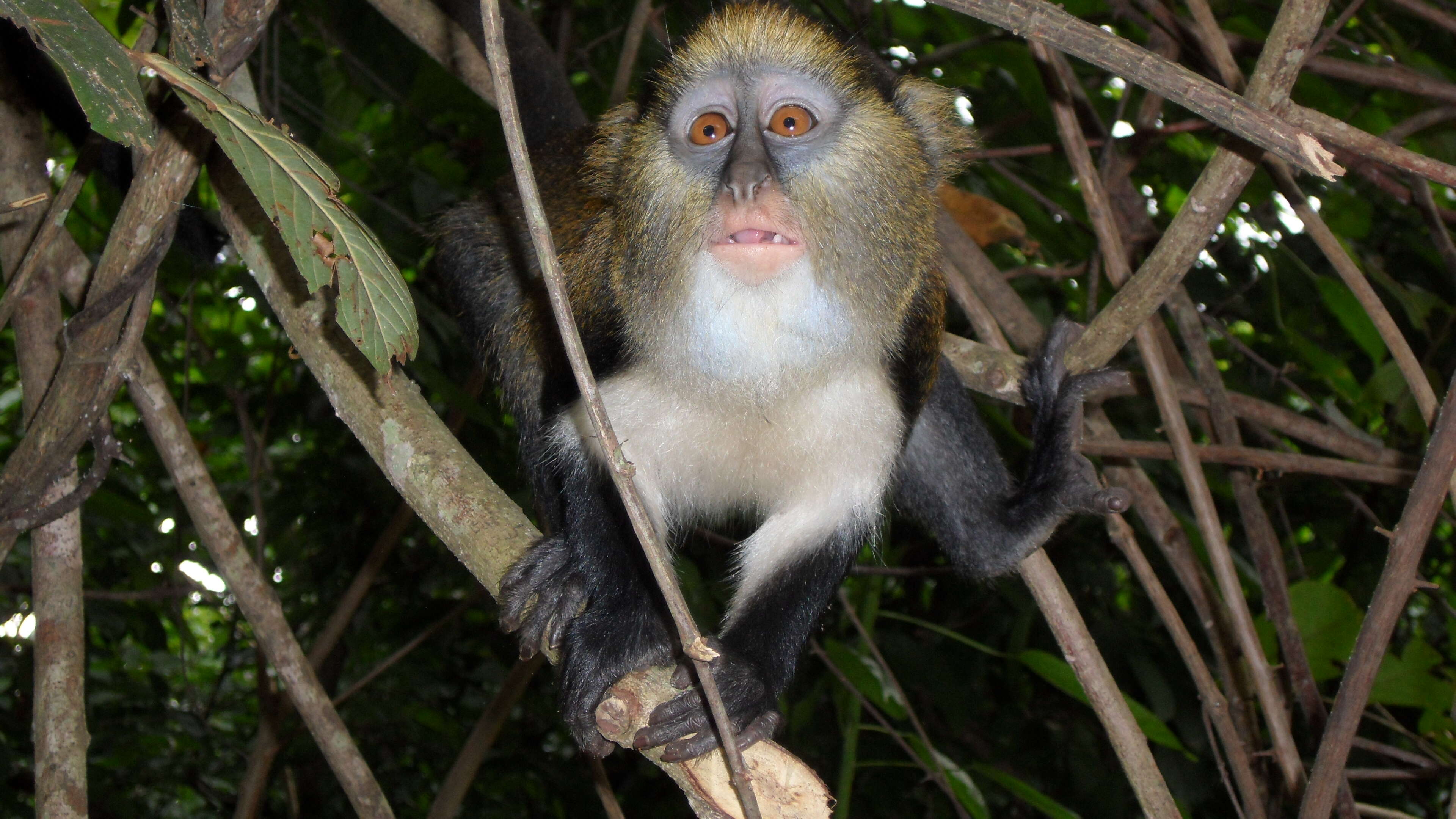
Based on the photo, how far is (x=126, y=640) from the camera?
260 inches

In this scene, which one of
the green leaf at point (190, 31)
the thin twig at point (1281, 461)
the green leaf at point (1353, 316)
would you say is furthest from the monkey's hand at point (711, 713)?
the green leaf at point (1353, 316)

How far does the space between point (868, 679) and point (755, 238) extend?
1649 mm

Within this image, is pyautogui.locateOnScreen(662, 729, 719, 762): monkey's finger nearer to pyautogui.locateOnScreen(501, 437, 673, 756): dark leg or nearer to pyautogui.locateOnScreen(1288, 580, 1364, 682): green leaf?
pyautogui.locateOnScreen(501, 437, 673, 756): dark leg

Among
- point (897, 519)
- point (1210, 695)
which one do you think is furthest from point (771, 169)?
point (897, 519)

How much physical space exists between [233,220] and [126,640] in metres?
5.23

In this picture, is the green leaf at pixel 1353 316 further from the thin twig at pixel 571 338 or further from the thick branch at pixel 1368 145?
the thin twig at pixel 571 338

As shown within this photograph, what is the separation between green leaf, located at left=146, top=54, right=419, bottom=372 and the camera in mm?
1508

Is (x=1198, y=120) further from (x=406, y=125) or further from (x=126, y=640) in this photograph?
(x=126, y=640)

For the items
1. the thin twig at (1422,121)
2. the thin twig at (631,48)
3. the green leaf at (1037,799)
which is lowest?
the green leaf at (1037,799)

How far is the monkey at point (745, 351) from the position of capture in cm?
215

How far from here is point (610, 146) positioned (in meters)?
2.53

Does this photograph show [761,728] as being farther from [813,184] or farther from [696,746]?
[813,184]

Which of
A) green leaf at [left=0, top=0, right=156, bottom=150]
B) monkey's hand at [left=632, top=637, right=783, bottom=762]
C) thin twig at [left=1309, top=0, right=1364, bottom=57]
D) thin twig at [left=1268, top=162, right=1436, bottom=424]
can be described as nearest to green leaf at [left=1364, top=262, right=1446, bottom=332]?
thin twig at [left=1309, top=0, right=1364, bottom=57]

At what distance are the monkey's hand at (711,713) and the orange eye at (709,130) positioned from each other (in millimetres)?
1029
